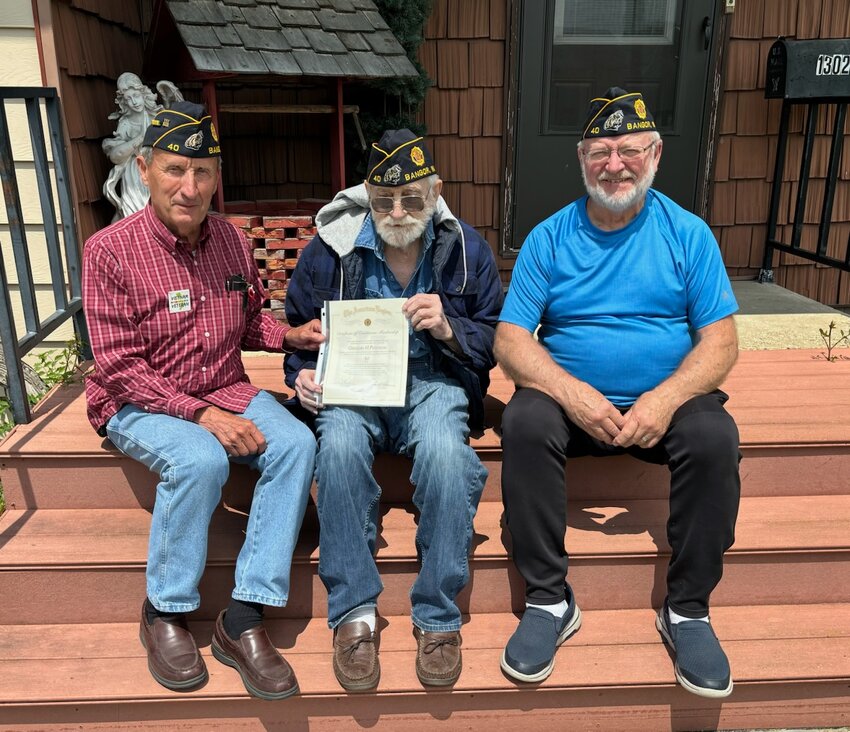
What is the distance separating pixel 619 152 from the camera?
2.27 meters

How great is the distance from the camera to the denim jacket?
2385 mm

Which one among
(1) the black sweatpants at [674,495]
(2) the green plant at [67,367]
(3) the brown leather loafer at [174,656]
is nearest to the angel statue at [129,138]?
(2) the green plant at [67,367]

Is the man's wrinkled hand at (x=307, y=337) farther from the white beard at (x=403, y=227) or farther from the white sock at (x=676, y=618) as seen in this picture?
the white sock at (x=676, y=618)

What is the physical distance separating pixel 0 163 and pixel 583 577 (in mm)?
2399

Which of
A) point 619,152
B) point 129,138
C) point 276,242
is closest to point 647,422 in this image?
point 619,152

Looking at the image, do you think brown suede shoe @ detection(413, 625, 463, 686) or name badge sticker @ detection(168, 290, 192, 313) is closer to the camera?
brown suede shoe @ detection(413, 625, 463, 686)

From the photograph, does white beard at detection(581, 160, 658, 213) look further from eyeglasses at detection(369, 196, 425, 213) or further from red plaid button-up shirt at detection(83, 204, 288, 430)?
red plaid button-up shirt at detection(83, 204, 288, 430)

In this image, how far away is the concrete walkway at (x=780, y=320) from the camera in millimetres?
3811

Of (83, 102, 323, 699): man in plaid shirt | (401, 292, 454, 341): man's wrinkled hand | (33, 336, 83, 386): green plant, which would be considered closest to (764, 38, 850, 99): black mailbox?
(401, 292, 454, 341): man's wrinkled hand

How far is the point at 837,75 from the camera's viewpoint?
442 cm

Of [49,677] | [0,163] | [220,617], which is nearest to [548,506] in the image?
[220,617]

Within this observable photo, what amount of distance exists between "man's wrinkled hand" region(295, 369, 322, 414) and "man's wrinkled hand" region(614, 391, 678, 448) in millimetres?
894

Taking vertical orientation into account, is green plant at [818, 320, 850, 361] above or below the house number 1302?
below

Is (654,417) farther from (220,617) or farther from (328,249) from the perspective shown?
(220,617)
